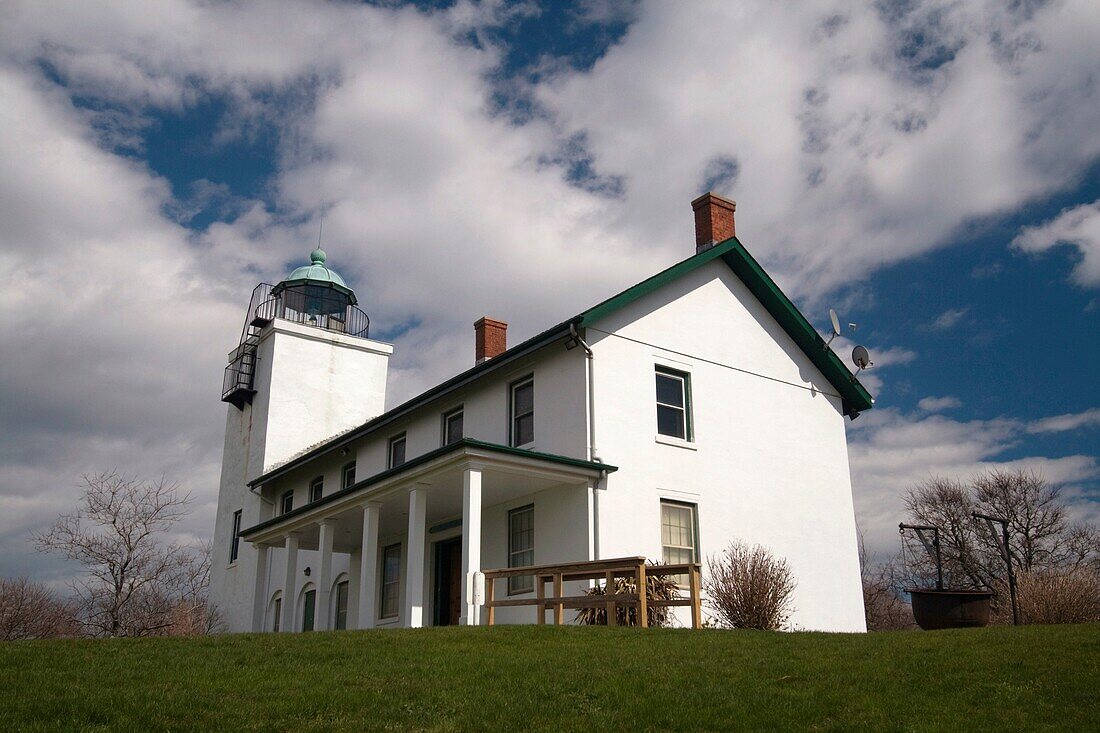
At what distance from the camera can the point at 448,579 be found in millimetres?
19719

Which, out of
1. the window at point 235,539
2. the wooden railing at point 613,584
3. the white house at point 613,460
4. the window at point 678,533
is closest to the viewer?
the wooden railing at point 613,584

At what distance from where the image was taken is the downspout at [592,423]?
16141 millimetres

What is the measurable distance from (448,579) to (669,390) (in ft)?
19.2

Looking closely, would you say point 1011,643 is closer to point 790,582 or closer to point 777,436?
point 790,582

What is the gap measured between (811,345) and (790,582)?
521 centimetres

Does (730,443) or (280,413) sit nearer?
(730,443)

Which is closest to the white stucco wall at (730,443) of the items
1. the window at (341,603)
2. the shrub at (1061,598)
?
the shrub at (1061,598)

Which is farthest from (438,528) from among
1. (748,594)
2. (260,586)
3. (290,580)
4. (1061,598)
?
(1061,598)

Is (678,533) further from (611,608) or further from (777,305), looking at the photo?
(777,305)

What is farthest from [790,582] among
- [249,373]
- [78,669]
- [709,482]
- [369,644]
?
[249,373]

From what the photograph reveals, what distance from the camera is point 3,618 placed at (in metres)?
33.9

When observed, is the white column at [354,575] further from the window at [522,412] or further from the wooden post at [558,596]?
the wooden post at [558,596]

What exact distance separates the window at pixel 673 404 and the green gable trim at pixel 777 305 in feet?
5.48

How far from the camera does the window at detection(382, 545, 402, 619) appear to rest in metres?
21.3
